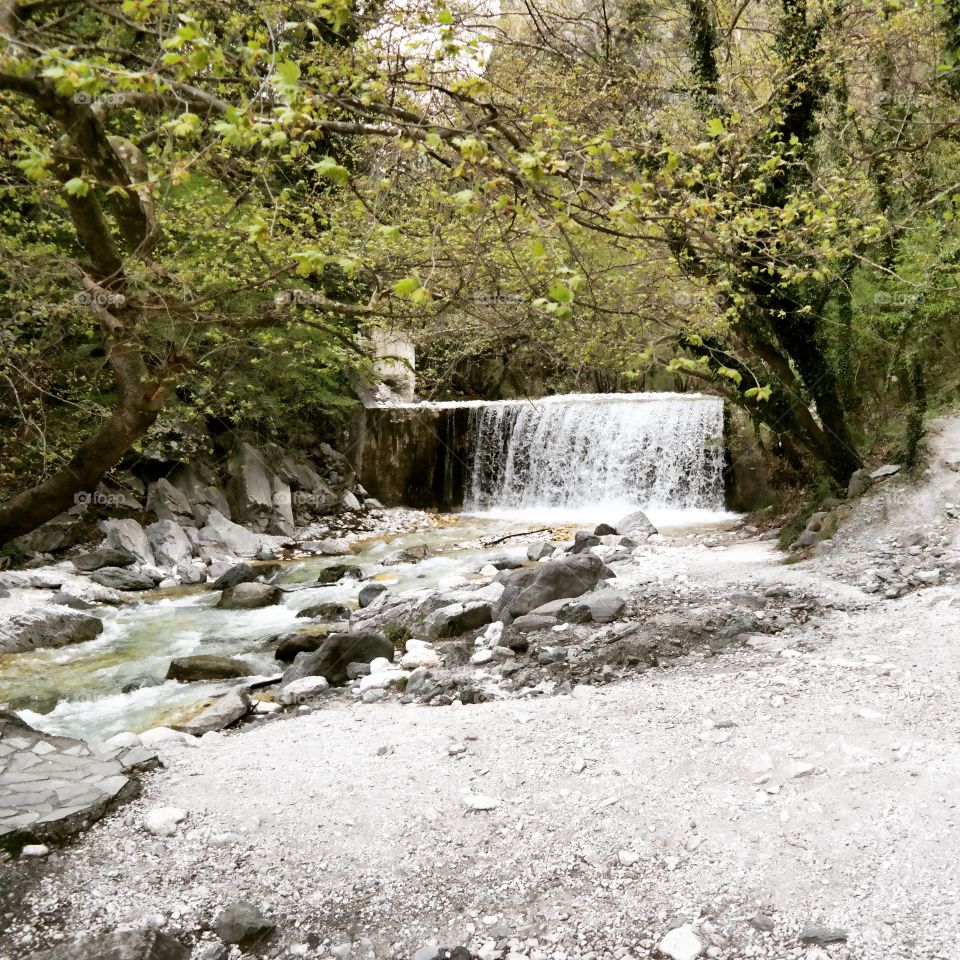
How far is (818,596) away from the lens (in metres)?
6.33

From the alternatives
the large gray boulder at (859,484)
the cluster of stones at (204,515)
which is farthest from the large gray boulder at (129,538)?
the large gray boulder at (859,484)

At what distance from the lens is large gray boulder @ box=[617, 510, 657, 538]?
1224 cm

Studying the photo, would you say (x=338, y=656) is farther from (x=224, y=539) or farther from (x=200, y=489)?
(x=200, y=489)

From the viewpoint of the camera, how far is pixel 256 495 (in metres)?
14.9

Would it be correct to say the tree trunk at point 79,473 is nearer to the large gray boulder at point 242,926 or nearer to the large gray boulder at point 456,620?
the large gray boulder at point 242,926

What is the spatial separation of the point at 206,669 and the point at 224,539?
6787mm

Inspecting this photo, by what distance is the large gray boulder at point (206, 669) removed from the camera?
6.95m

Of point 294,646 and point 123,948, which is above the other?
point 123,948

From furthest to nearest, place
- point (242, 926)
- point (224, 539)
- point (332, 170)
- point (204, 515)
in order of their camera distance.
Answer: point (204, 515) → point (224, 539) → point (242, 926) → point (332, 170)

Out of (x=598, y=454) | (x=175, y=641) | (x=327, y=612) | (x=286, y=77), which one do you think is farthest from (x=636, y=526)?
(x=286, y=77)

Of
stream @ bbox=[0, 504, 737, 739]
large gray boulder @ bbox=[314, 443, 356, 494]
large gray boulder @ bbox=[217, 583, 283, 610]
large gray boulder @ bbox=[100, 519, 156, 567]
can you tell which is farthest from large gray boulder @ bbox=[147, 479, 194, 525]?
large gray boulder @ bbox=[314, 443, 356, 494]

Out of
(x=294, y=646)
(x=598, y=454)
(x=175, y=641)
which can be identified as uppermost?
(x=598, y=454)

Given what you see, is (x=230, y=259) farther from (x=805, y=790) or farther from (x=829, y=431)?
(x=805, y=790)

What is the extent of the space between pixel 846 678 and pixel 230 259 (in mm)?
10053
